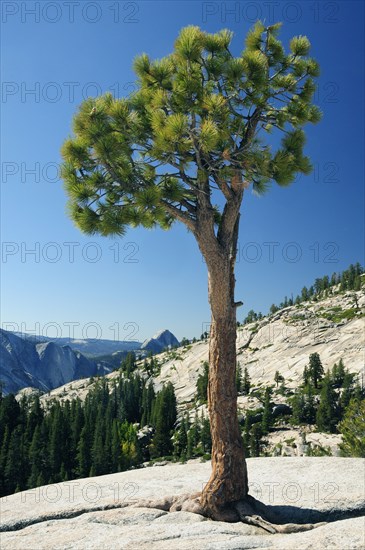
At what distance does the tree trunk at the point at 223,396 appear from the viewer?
1108 cm

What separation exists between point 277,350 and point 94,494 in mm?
168171

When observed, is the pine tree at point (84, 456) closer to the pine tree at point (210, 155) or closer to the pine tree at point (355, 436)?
the pine tree at point (355, 436)

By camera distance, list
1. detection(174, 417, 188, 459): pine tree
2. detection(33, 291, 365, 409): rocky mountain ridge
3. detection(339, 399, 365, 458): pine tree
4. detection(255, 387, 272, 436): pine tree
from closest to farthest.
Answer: detection(339, 399, 365, 458): pine tree, detection(174, 417, 188, 459): pine tree, detection(255, 387, 272, 436): pine tree, detection(33, 291, 365, 409): rocky mountain ridge

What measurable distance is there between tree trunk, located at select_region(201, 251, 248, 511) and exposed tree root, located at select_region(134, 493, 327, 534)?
0.55 feet

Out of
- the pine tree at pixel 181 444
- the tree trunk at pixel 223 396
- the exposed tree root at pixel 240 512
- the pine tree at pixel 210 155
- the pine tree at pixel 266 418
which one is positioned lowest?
the pine tree at pixel 181 444

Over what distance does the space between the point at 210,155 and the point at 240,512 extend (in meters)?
9.74

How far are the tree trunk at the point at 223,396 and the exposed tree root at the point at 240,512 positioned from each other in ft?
0.55

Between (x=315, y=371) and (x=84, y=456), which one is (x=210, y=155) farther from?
(x=315, y=371)

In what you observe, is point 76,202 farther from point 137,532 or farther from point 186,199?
point 137,532

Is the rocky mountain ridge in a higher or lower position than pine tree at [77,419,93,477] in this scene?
higher

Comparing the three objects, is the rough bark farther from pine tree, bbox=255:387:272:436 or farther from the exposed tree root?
pine tree, bbox=255:387:272:436

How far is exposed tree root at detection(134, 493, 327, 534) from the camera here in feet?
32.6

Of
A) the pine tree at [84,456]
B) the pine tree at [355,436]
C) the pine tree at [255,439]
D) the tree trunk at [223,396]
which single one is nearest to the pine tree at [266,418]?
the pine tree at [255,439]

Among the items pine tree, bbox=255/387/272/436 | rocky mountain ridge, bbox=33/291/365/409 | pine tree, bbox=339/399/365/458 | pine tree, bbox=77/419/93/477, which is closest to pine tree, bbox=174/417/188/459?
pine tree, bbox=255/387/272/436
